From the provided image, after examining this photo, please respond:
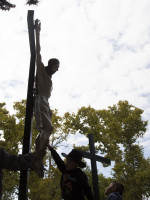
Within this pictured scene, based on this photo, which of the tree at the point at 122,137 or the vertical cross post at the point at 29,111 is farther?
the tree at the point at 122,137

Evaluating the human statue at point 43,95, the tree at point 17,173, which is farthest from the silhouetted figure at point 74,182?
the tree at point 17,173

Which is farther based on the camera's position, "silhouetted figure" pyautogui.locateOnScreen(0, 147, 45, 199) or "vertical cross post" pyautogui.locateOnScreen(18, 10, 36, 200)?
"vertical cross post" pyautogui.locateOnScreen(18, 10, 36, 200)

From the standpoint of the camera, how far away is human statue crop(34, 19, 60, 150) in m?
2.65

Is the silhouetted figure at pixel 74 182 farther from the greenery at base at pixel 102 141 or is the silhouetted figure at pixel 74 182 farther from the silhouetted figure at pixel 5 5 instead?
the greenery at base at pixel 102 141

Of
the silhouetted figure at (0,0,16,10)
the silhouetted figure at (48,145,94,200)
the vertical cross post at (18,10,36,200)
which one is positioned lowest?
the silhouetted figure at (48,145,94,200)

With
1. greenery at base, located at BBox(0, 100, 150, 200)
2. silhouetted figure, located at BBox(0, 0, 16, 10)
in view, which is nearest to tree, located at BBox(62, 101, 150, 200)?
greenery at base, located at BBox(0, 100, 150, 200)

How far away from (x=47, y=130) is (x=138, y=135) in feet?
54.7

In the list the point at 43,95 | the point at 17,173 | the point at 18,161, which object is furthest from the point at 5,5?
the point at 17,173

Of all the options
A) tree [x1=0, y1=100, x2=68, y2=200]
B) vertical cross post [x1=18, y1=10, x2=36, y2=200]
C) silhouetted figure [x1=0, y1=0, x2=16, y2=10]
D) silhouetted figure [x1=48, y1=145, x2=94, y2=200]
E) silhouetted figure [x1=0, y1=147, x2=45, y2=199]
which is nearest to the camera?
silhouetted figure [x1=0, y1=147, x2=45, y2=199]

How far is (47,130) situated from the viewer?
2.66 metres

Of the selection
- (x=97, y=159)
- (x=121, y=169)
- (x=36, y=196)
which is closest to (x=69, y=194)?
(x=97, y=159)

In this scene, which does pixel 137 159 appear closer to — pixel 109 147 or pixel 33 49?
pixel 109 147

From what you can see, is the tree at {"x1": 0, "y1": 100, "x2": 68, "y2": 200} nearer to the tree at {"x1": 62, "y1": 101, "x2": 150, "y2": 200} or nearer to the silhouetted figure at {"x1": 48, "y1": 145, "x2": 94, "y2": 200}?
the tree at {"x1": 62, "y1": 101, "x2": 150, "y2": 200}

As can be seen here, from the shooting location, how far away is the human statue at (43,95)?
2646 millimetres
